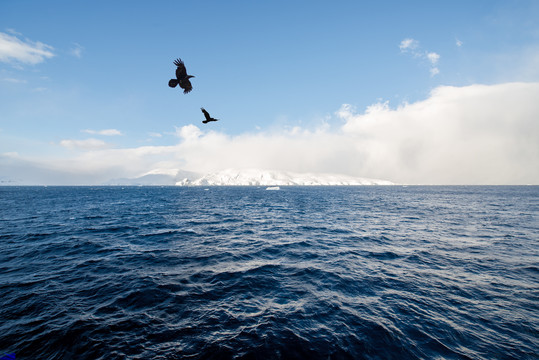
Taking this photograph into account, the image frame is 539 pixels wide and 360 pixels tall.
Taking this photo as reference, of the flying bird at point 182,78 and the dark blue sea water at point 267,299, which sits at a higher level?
the flying bird at point 182,78

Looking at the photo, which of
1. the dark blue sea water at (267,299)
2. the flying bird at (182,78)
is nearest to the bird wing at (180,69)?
the flying bird at (182,78)

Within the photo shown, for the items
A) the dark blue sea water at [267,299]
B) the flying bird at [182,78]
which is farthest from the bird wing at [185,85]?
the dark blue sea water at [267,299]

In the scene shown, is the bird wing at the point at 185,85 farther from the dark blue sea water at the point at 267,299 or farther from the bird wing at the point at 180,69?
the dark blue sea water at the point at 267,299

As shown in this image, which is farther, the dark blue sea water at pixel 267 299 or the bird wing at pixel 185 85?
the bird wing at pixel 185 85

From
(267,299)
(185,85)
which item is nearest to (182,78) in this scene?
(185,85)

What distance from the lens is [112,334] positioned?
9.46 m

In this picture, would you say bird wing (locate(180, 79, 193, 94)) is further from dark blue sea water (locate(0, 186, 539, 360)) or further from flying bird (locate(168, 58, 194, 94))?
dark blue sea water (locate(0, 186, 539, 360))

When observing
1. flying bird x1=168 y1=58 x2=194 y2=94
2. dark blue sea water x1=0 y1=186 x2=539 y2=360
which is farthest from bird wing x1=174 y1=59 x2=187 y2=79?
dark blue sea water x1=0 y1=186 x2=539 y2=360

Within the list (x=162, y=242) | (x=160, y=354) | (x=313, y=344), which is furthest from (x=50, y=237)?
(x=313, y=344)

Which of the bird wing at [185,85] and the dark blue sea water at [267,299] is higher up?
the bird wing at [185,85]

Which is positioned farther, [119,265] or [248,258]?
[248,258]

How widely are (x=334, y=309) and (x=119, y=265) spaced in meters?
15.7

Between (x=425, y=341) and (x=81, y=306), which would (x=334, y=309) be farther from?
(x=81, y=306)

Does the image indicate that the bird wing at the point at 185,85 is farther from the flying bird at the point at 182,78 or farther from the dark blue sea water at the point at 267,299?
the dark blue sea water at the point at 267,299
